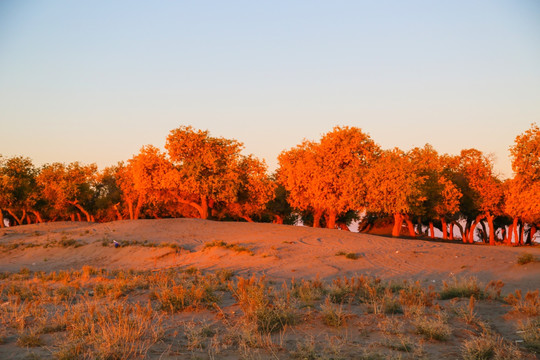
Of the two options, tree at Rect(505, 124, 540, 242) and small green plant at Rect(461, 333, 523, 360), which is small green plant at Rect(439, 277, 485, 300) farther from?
tree at Rect(505, 124, 540, 242)

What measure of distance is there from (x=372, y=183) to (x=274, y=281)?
951 inches

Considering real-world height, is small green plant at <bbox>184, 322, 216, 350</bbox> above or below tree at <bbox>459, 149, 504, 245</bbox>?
below

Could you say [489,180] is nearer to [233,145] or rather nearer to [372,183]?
[372,183]

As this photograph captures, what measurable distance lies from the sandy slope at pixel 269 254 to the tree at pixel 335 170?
22.8 feet

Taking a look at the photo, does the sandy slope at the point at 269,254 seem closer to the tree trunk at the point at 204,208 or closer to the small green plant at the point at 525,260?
the small green plant at the point at 525,260

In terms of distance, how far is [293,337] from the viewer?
8305 millimetres

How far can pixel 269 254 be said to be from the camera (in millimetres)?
22359

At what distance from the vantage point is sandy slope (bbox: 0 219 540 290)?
18.8 metres

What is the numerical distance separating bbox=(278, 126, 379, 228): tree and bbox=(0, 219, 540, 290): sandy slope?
22.8 ft

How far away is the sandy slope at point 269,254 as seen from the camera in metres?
18.8

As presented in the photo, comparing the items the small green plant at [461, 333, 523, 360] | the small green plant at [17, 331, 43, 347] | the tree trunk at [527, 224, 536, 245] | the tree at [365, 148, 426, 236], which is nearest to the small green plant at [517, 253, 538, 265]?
the small green plant at [461, 333, 523, 360]

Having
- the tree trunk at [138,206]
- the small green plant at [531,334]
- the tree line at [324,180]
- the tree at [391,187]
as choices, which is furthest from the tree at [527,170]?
the tree trunk at [138,206]

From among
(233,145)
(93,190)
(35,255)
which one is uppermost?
(233,145)

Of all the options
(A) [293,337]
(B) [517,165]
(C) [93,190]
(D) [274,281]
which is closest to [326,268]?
(D) [274,281]
